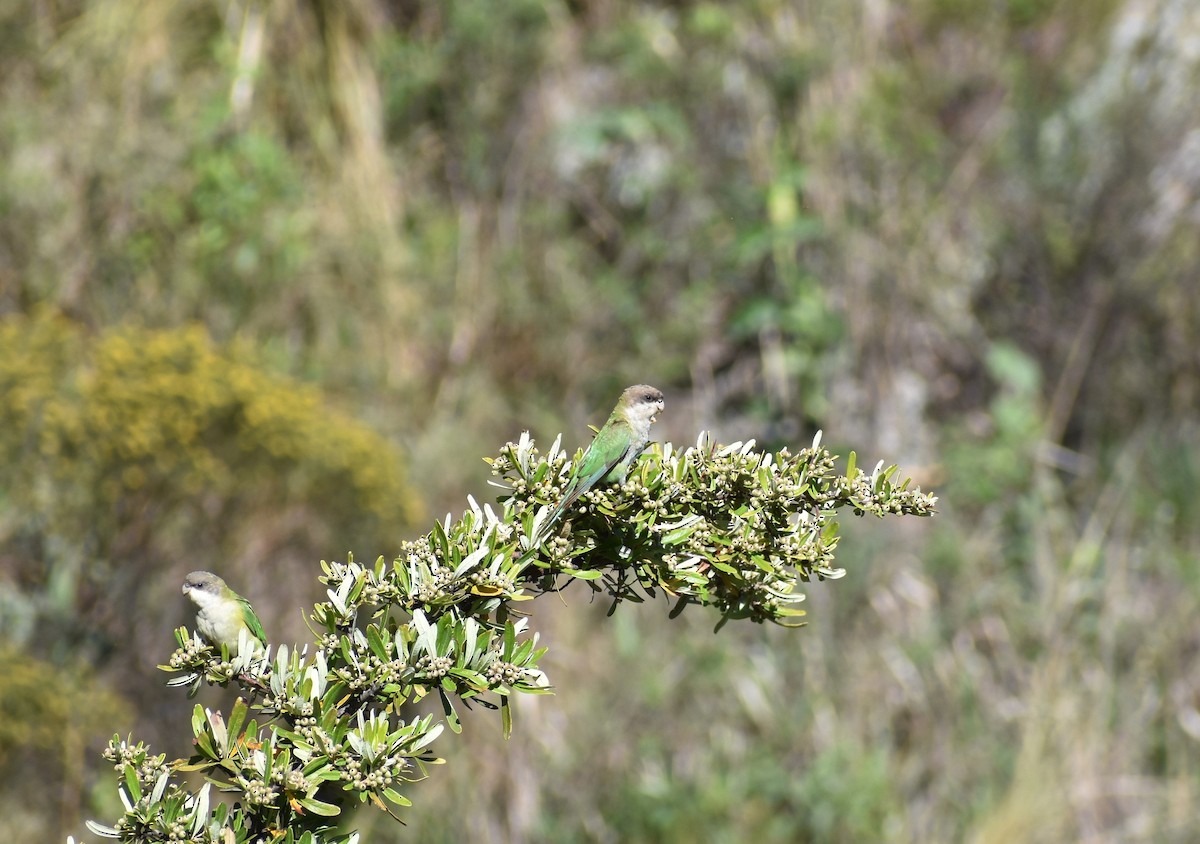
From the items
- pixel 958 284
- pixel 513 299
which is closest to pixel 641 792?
pixel 513 299

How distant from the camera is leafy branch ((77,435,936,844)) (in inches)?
70.3

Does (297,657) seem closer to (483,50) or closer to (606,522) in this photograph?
(606,522)

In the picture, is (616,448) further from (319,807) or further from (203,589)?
(203,589)

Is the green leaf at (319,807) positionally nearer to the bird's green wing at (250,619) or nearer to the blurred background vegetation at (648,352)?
the bird's green wing at (250,619)

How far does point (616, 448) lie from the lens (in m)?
2.45

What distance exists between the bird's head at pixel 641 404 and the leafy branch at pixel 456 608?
1.77 feet

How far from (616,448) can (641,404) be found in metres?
0.33

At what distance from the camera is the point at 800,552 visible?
1967 mm

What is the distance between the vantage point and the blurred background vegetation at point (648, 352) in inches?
234

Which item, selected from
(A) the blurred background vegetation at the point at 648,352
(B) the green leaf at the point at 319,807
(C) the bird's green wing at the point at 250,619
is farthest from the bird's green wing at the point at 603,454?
(A) the blurred background vegetation at the point at 648,352

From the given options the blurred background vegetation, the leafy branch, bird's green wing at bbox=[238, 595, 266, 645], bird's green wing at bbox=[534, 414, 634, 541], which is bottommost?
the leafy branch

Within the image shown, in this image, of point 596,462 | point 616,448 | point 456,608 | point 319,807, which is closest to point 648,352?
point 616,448

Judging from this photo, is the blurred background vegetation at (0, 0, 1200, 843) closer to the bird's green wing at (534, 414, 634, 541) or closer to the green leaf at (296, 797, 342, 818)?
the bird's green wing at (534, 414, 634, 541)

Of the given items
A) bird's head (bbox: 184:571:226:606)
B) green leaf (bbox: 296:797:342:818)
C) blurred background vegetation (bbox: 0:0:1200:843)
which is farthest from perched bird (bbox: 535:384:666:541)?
blurred background vegetation (bbox: 0:0:1200:843)
